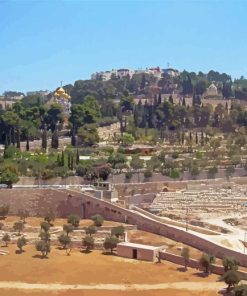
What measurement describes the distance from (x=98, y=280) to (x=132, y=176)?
17555 mm

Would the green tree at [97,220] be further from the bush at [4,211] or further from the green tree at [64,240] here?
the bush at [4,211]

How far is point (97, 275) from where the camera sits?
25.2 meters

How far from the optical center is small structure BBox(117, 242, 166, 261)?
27391 mm

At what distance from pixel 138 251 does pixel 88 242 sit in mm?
2421

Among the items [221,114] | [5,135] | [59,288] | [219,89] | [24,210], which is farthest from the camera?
[219,89]

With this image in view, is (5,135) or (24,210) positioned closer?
(24,210)

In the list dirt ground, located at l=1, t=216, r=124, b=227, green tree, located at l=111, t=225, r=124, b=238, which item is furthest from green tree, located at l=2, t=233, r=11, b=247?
green tree, located at l=111, t=225, r=124, b=238

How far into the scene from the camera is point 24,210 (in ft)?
119

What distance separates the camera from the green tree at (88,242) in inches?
1129

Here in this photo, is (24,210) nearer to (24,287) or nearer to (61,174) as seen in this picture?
(61,174)

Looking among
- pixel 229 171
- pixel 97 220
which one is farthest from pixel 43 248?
pixel 229 171

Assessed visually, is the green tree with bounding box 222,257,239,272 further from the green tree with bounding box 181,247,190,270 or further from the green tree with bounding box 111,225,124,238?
the green tree with bounding box 111,225,124,238

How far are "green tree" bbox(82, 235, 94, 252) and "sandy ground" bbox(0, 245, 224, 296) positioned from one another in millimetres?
734

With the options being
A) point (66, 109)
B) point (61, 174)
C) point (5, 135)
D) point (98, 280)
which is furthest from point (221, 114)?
point (98, 280)
